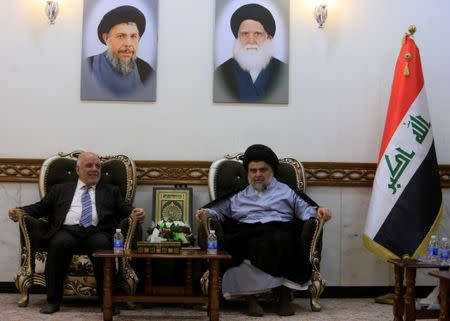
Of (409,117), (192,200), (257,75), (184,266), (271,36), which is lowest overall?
Result: (184,266)

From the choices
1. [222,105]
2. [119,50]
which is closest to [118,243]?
[222,105]

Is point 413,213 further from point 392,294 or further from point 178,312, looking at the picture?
point 178,312

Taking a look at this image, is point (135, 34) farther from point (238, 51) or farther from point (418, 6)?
point (418, 6)

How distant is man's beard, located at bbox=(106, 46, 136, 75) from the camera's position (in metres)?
5.54

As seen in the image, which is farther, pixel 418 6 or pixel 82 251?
pixel 418 6

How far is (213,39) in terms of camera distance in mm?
5605

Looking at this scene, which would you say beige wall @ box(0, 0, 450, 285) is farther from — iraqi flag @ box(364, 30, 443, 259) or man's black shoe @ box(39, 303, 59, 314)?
man's black shoe @ box(39, 303, 59, 314)

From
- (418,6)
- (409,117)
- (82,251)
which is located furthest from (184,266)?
(418,6)

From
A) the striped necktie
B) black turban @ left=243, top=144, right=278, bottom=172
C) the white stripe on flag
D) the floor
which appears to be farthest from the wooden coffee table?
the white stripe on flag

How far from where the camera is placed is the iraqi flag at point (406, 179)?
5152mm

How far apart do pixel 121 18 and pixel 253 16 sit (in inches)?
44.3

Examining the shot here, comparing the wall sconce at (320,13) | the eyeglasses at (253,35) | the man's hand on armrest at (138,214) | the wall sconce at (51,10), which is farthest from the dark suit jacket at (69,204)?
the wall sconce at (320,13)

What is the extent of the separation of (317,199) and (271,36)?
1.45 metres

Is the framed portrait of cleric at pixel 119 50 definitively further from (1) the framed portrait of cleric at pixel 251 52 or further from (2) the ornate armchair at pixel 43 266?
(2) the ornate armchair at pixel 43 266
